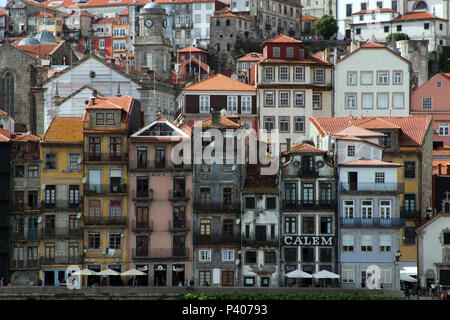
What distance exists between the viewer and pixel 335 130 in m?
97.6

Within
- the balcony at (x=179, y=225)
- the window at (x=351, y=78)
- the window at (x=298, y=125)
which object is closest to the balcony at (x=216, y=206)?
the balcony at (x=179, y=225)

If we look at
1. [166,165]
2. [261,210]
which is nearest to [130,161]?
[166,165]

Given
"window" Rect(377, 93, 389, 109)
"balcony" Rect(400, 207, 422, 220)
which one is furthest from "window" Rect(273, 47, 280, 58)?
"balcony" Rect(400, 207, 422, 220)

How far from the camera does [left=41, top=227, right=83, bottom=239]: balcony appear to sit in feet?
294

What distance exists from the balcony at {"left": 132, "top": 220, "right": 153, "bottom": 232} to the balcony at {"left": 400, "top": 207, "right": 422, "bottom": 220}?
58.8ft

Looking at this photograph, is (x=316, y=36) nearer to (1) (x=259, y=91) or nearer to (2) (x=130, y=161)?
(1) (x=259, y=91)

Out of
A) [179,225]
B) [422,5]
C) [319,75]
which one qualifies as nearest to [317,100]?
[319,75]

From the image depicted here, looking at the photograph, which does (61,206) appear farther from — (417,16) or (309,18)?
(309,18)

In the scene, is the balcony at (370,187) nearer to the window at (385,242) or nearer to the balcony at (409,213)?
the window at (385,242)

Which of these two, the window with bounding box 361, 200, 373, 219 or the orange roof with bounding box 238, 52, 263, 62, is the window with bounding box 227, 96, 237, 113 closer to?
the window with bounding box 361, 200, 373, 219

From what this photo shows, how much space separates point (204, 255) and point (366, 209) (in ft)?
38.0
